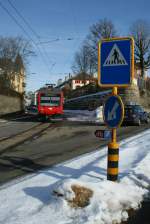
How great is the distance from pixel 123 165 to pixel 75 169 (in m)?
1.15

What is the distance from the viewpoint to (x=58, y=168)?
1020cm

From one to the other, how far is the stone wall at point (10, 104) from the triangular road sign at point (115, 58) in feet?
165

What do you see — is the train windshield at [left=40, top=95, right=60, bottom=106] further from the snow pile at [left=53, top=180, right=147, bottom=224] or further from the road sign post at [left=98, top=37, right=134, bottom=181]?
the snow pile at [left=53, top=180, right=147, bottom=224]

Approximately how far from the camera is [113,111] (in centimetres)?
753

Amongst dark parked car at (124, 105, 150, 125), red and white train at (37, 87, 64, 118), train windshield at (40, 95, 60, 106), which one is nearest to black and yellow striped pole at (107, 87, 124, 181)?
dark parked car at (124, 105, 150, 125)

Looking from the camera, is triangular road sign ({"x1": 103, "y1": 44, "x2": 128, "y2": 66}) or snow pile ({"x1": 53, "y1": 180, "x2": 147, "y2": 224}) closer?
snow pile ({"x1": 53, "y1": 180, "x2": 147, "y2": 224})

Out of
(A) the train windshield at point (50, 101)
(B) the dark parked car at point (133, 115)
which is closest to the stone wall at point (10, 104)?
(A) the train windshield at point (50, 101)

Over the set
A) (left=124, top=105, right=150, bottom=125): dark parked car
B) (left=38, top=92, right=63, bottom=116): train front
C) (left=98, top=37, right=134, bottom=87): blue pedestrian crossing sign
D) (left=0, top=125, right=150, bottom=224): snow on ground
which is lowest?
(left=0, top=125, right=150, bottom=224): snow on ground

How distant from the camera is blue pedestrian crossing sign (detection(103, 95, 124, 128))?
743 cm

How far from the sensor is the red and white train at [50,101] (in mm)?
37469

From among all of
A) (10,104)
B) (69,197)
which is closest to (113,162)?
(69,197)

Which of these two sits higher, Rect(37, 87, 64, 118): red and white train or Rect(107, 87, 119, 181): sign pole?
Rect(37, 87, 64, 118): red and white train

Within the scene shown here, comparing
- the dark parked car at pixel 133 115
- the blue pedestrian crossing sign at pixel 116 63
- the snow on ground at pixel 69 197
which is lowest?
the snow on ground at pixel 69 197

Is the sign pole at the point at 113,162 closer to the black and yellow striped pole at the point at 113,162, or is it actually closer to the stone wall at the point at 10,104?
the black and yellow striped pole at the point at 113,162
